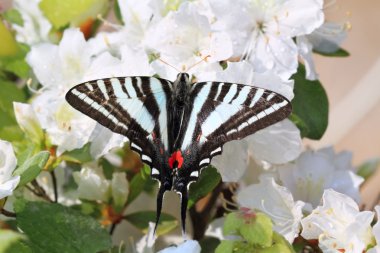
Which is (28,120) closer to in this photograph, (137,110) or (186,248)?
(137,110)

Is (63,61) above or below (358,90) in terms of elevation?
above

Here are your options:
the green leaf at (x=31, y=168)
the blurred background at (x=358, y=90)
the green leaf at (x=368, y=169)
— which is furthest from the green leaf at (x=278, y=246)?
the blurred background at (x=358, y=90)

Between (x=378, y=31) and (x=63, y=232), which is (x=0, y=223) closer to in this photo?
(x=63, y=232)

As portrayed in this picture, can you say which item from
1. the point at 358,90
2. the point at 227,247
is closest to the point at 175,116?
the point at 227,247

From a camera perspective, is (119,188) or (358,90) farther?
(358,90)

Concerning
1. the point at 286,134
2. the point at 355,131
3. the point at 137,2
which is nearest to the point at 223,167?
the point at 286,134

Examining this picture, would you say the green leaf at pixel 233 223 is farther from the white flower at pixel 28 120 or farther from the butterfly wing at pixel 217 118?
the white flower at pixel 28 120

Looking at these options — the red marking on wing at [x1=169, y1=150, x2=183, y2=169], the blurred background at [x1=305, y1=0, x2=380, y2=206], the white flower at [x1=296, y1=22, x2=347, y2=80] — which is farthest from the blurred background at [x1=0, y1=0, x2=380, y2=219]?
the red marking on wing at [x1=169, y1=150, x2=183, y2=169]
